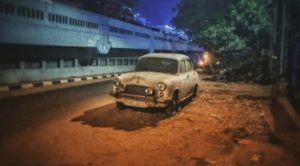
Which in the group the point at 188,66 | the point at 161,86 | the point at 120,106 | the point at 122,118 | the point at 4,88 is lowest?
the point at 122,118

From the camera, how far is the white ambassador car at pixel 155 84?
8.91 m

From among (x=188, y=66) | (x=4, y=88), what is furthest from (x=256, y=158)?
(x=4, y=88)

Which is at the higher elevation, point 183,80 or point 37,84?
point 183,80

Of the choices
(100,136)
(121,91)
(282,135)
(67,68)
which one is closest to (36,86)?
(67,68)

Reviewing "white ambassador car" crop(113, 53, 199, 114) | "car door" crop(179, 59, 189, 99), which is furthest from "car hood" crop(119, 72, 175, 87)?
"car door" crop(179, 59, 189, 99)

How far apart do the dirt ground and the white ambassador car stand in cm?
48

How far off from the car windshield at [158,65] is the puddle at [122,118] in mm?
1329

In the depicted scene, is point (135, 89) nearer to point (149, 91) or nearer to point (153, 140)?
point (149, 91)

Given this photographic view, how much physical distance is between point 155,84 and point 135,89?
1.93ft

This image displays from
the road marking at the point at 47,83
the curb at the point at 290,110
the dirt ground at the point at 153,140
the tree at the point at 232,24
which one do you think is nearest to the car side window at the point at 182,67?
the dirt ground at the point at 153,140

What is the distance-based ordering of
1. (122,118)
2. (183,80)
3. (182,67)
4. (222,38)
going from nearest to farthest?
(122,118), (183,80), (182,67), (222,38)

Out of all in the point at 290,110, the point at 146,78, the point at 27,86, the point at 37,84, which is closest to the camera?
the point at 146,78

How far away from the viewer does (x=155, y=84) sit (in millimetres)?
8938

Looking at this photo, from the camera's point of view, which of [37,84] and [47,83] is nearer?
[37,84]
